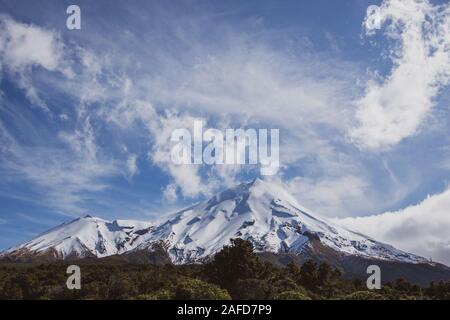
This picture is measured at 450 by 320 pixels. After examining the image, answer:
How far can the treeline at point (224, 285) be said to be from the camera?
122 feet

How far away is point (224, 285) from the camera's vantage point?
151 ft

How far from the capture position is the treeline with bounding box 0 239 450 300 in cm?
3712

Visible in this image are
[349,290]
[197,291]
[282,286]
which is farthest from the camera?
[349,290]
